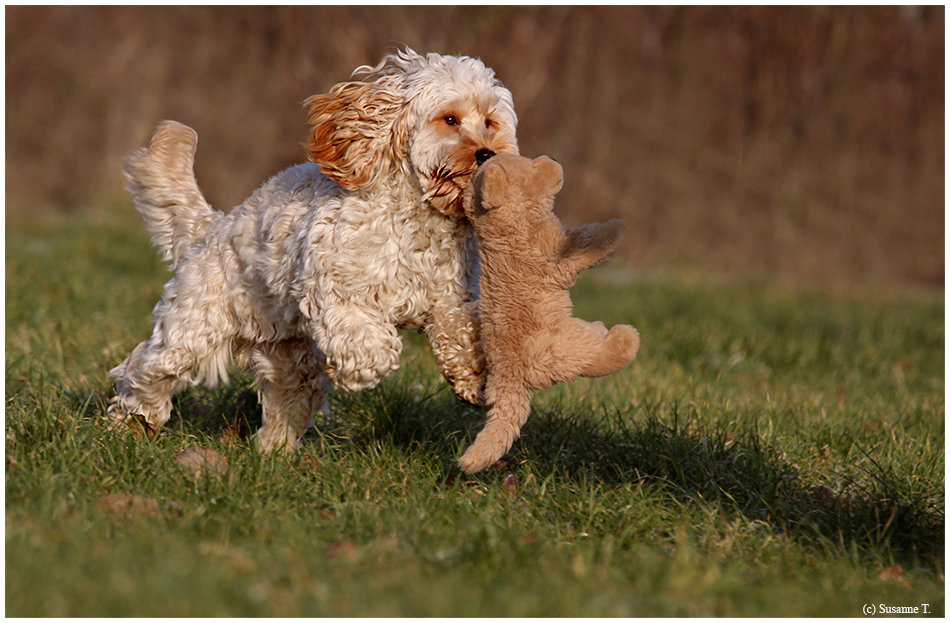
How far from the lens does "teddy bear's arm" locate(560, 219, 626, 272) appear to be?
119 inches

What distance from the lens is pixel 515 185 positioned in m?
3.01

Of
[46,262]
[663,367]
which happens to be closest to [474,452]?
[663,367]

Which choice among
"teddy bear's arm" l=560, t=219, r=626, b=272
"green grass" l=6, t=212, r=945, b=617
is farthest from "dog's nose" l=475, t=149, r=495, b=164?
"green grass" l=6, t=212, r=945, b=617

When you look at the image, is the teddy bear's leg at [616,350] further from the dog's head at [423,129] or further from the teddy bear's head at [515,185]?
the dog's head at [423,129]

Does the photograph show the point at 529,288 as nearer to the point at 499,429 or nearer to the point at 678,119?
the point at 499,429

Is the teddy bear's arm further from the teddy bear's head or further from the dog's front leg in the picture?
the dog's front leg

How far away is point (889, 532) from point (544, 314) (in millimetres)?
1414

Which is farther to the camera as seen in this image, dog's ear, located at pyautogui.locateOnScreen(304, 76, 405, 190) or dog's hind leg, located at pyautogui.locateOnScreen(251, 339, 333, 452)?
dog's hind leg, located at pyautogui.locateOnScreen(251, 339, 333, 452)

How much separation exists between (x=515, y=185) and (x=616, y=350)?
0.61 metres

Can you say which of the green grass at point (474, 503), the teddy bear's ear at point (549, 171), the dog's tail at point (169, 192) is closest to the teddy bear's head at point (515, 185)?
the teddy bear's ear at point (549, 171)

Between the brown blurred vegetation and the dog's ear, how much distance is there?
10494 millimetres

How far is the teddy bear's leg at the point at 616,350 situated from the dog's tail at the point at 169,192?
1.92 m

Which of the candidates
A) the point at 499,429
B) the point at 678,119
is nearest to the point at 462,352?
the point at 499,429

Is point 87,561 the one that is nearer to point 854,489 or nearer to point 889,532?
point 889,532
